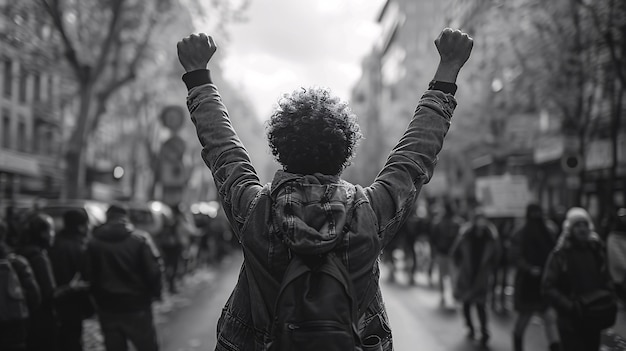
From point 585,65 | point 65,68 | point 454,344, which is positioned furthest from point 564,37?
point 65,68

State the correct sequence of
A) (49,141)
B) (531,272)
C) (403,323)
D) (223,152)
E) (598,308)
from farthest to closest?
(49,141), (403,323), (531,272), (598,308), (223,152)

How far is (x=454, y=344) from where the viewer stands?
33.2ft

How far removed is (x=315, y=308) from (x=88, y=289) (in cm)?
490

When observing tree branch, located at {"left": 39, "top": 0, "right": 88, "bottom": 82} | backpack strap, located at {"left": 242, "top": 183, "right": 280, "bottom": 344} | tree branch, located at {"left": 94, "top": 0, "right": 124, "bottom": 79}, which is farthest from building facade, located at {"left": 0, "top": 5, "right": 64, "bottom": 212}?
backpack strap, located at {"left": 242, "top": 183, "right": 280, "bottom": 344}

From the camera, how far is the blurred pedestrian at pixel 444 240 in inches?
569

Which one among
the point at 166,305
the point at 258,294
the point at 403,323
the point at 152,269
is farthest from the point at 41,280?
the point at 166,305

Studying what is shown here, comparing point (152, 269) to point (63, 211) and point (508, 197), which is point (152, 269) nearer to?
point (63, 211)

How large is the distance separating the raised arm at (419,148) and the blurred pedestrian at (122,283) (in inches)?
165

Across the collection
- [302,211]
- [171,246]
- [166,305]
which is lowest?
[166,305]

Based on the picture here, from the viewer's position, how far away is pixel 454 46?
2588mm

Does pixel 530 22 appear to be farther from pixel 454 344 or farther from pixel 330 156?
pixel 330 156

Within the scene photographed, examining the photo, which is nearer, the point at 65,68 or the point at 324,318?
the point at 324,318

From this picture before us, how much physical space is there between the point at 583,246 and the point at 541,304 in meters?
2.33

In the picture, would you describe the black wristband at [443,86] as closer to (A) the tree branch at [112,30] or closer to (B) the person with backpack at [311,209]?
(B) the person with backpack at [311,209]
